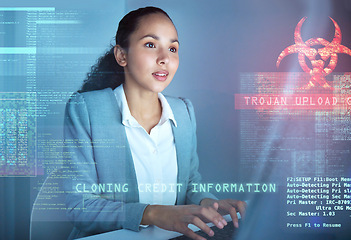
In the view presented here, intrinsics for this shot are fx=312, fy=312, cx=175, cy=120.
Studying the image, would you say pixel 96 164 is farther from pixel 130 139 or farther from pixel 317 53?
pixel 317 53

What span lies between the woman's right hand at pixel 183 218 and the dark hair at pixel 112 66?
2.08 ft

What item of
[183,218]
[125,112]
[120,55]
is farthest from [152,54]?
[183,218]

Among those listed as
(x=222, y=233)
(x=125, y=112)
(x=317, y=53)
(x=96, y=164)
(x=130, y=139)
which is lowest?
(x=222, y=233)

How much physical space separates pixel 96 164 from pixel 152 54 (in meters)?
0.59

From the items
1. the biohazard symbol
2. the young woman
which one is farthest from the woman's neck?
the biohazard symbol

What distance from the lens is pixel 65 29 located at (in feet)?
5.08

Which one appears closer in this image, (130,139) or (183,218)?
(183,218)

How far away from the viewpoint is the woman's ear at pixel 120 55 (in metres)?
1.51

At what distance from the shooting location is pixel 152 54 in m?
1.48

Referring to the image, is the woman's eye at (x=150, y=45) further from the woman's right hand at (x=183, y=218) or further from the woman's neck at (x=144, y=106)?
the woman's right hand at (x=183, y=218)

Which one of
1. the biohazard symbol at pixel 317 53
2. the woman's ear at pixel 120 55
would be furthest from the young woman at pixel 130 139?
the biohazard symbol at pixel 317 53

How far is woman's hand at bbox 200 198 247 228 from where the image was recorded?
1522 millimetres

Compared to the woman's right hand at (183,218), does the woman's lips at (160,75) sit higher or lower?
higher

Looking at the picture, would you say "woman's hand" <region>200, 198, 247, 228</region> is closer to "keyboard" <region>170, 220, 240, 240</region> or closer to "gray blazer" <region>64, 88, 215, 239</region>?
"keyboard" <region>170, 220, 240, 240</region>
